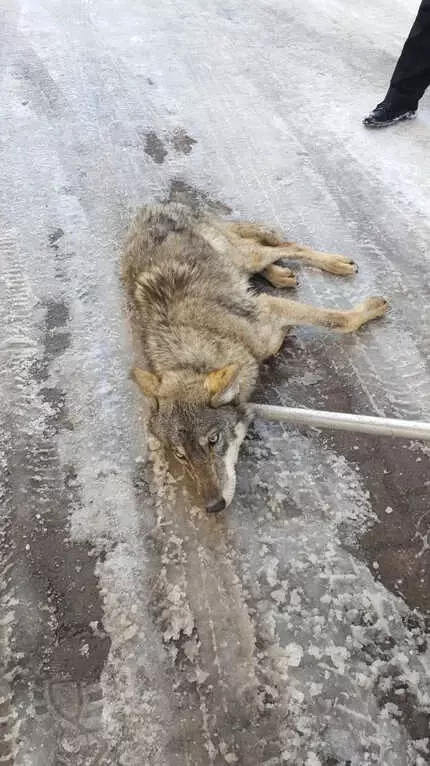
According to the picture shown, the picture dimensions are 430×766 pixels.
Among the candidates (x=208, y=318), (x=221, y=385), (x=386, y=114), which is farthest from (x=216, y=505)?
(x=386, y=114)

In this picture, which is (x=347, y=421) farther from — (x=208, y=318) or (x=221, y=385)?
(x=208, y=318)

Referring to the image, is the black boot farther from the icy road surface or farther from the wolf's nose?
the wolf's nose

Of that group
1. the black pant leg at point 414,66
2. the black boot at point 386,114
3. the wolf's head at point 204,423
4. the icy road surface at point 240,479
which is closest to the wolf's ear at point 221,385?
the wolf's head at point 204,423

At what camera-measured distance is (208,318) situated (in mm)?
3633

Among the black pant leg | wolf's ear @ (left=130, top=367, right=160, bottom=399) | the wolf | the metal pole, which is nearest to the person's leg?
the black pant leg

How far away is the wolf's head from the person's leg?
3.29m

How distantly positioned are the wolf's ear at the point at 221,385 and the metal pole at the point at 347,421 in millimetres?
233

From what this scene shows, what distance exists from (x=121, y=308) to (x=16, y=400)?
0.93 metres

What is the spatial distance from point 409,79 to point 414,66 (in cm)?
10

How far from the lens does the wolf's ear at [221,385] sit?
10.2ft

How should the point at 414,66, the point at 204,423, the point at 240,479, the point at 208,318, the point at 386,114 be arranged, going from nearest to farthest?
the point at 204,423 < the point at 240,479 < the point at 208,318 < the point at 414,66 < the point at 386,114

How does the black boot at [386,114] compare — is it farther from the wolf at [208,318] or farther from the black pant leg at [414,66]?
the wolf at [208,318]

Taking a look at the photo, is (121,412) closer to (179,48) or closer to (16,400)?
(16,400)

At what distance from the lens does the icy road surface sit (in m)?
2.48
